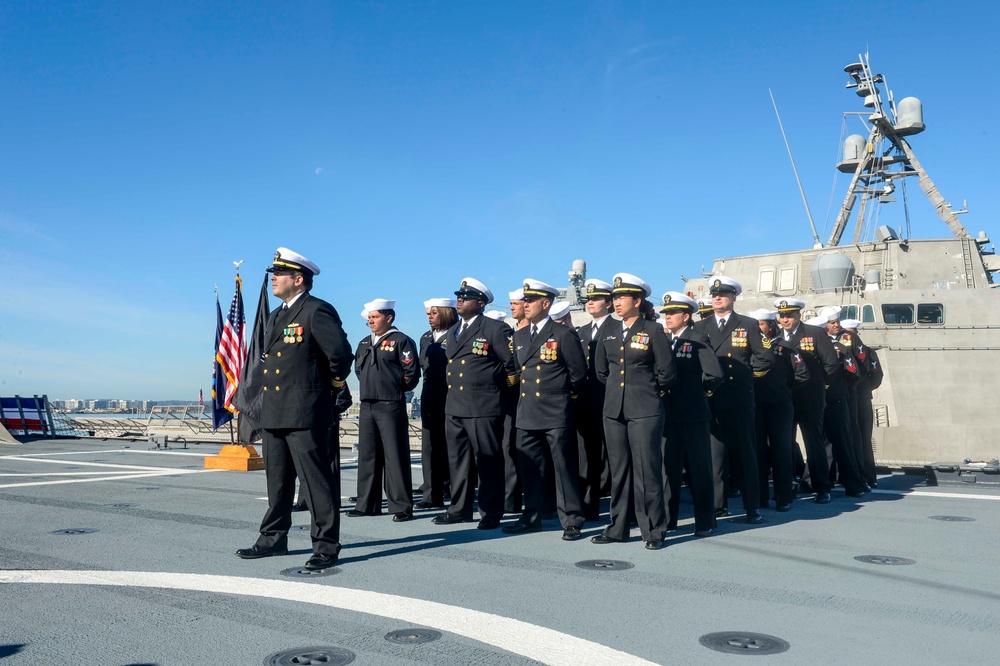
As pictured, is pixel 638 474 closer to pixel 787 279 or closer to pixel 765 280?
pixel 787 279

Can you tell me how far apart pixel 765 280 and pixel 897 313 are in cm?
364

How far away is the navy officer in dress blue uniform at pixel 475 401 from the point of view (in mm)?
6273

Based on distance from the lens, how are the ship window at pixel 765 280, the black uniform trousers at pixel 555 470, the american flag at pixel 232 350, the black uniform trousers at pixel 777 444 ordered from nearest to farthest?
the black uniform trousers at pixel 555 470, the black uniform trousers at pixel 777 444, the american flag at pixel 232 350, the ship window at pixel 765 280

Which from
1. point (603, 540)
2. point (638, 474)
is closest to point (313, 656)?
point (603, 540)

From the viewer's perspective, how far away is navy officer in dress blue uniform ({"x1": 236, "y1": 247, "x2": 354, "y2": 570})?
471 cm

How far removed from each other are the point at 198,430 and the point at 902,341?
18059 millimetres

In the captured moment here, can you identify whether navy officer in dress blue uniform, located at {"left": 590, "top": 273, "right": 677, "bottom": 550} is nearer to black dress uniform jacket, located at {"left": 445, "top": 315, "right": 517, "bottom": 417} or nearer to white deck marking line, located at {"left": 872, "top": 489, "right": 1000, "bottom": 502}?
black dress uniform jacket, located at {"left": 445, "top": 315, "right": 517, "bottom": 417}

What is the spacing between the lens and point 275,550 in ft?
15.7

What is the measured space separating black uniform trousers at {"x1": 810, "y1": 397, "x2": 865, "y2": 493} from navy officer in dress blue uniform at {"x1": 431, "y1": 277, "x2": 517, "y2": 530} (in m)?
3.71

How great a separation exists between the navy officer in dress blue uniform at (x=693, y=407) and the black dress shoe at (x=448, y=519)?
1731 mm

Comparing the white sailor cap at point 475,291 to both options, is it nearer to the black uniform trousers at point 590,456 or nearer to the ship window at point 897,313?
the black uniform trousers at point 590,456

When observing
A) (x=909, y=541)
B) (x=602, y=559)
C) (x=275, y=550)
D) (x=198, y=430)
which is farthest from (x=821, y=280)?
(x=198, y=430)

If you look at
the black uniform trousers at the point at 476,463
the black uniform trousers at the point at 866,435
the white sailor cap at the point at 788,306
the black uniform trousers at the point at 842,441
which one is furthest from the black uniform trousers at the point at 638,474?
the black uniform trousers at the point at 866,435

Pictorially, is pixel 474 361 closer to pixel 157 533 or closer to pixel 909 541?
pixel 157 533
